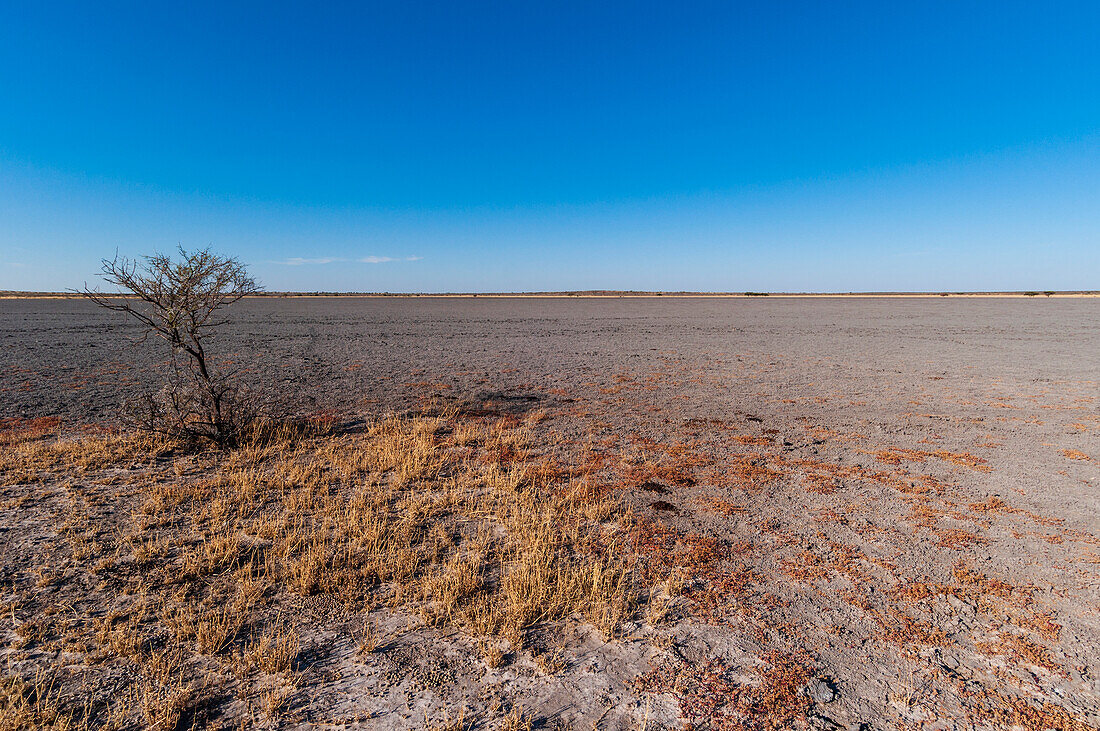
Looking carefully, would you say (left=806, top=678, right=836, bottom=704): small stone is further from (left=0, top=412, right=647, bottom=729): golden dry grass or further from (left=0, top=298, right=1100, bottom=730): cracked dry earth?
(left=0, top=412, right=647, bottom=729): golden dry grass

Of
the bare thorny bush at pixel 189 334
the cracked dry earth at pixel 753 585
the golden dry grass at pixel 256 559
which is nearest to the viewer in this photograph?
the cracked dry earth at pixel 753 585

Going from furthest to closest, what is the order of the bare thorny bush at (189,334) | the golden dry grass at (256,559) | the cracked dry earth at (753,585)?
the bare thorny bush at (189,334) → the golden dry grass at (256,559) → the cracked dry earth at (753,585)

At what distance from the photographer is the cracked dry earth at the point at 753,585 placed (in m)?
2.90

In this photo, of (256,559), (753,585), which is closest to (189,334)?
(256,559)

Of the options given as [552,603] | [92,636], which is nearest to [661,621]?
[552,603]

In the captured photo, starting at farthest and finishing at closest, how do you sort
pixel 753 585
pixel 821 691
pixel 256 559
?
pixel 256 559, pixel 753 585, pixel 821 691

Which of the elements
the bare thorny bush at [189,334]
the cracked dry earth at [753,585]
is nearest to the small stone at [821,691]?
the cracked dry earth at [753,585]

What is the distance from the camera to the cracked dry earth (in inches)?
114

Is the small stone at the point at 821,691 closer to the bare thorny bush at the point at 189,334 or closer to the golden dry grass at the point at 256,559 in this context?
the golden dry grass at the point at 256,559

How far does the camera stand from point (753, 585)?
417cm

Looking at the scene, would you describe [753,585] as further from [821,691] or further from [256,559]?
[256,559]

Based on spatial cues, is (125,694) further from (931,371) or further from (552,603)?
(931,371)

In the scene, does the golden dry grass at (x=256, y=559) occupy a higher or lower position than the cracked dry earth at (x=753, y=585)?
higher

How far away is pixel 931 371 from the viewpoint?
15125 mm
